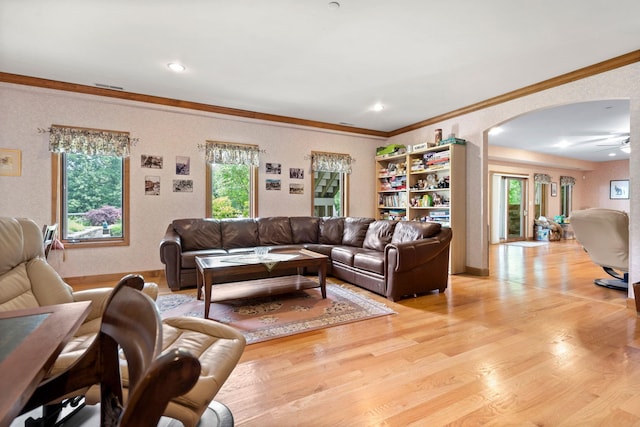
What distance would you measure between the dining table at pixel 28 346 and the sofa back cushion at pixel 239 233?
11.2ft

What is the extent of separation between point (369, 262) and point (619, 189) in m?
10.5

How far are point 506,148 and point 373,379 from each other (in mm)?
7806

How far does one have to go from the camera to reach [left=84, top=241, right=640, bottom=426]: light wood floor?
157 centimetres

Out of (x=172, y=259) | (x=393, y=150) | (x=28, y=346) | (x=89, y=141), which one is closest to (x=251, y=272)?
(x=172, y=259)

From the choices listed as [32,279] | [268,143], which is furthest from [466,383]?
[268,143]

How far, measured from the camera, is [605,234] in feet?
12.0

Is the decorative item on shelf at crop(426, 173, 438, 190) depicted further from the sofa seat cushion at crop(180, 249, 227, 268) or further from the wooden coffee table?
the sofa seat cushion at crop(180, 249, 227, 268)

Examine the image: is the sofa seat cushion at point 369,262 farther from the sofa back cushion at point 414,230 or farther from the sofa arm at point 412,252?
the sofa back cushion at point 414,230

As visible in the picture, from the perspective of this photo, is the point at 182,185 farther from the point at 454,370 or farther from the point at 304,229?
the point at 454,370

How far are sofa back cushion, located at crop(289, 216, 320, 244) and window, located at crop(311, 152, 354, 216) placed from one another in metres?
0.54

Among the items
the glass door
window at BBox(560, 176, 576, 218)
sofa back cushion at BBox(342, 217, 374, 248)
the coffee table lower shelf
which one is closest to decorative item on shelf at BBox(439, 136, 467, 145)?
sofa back cushion at BBox(342, 217, 374, 248)

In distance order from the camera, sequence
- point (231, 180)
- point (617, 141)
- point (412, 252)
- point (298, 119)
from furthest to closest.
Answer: point (617, 141)
point (298, 119)
point (231, 180)
point (412, 252)

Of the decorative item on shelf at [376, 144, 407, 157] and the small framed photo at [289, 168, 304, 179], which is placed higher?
the decorative item on shelf at [376, 144, 407, 157]

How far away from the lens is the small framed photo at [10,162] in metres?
3.73
